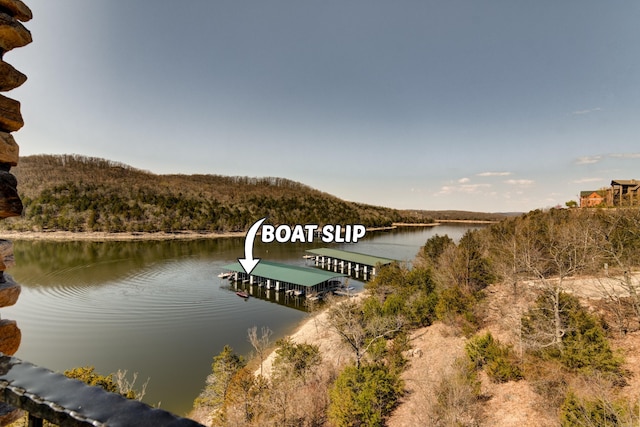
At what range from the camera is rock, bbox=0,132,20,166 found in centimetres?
186

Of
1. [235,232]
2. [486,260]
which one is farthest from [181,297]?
[235,232]

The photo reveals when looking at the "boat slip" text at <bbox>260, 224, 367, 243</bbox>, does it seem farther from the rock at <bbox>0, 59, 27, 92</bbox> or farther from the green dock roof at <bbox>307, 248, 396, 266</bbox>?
the rock at <bbox>0, 59, 27, 92</bbox>

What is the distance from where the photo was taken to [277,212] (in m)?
116

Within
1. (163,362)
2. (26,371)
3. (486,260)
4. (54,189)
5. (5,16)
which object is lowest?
(163,362)

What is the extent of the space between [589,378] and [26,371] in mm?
16022

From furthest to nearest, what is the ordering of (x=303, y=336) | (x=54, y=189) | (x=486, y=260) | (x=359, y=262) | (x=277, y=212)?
(x=277, y=212)
(x=54, y=189)
(x=359, y=262)
(x=486, y=260)
(x=303, y=336)

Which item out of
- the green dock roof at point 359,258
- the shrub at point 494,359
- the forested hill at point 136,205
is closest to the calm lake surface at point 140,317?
the green dock roof at point 359,258

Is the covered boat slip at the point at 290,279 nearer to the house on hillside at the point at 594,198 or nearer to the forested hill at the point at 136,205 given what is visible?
the house on hillside at the point at 594,198

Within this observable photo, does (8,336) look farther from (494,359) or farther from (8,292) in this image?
(494,359)

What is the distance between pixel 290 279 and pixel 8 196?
3266cm

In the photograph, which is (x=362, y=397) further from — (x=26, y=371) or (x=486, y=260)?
(x=486, y=260)

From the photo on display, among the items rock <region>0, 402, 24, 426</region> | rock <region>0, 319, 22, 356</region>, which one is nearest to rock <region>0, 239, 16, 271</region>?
rock <region>0, 319, 22, 356</region>

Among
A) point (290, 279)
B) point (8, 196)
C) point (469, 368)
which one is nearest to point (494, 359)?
point (469, 368)

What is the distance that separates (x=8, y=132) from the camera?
209 cm
